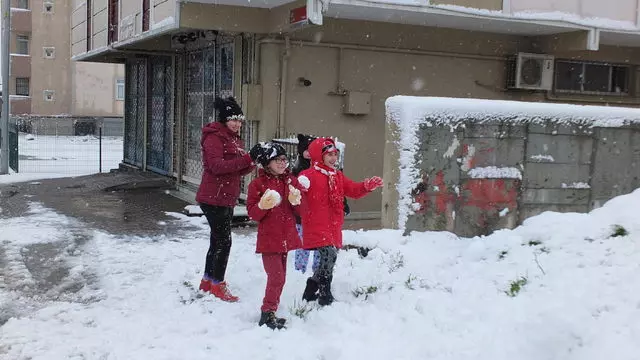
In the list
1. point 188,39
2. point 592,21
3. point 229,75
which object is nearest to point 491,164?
point 592,21

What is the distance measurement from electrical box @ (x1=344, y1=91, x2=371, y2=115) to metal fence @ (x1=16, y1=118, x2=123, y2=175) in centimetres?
1042

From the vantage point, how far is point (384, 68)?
1118 centimetres

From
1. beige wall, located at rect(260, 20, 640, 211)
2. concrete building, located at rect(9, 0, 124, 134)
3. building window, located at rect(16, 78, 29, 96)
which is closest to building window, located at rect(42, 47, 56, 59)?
concrete building, located at rect(9, 0, 124, 134)

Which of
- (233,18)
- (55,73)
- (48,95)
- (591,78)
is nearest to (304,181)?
(233,18)

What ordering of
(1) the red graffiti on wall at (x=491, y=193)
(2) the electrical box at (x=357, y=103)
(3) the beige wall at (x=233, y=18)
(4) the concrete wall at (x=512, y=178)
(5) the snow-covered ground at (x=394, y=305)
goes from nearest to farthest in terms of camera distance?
(5) the snow-covered ground at (x=394, y=305) → (4) the concrete wall at (x=512, y=178) → (1) the red graffiti on wall at (x=491, y=193) → (3) the beige wall at (x=233, y=18) → (2) the electrical box at (x=357, y=103)

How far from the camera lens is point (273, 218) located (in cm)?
Answer: 512

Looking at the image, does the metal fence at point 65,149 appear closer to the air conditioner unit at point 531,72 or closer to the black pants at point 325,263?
the air conditioner unit at point 531,72

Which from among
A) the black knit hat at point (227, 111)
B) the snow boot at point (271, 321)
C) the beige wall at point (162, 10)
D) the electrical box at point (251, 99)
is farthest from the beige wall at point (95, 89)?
the snow boot at point (271, 321)

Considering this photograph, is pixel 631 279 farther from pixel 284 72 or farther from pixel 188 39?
pixel 188 39

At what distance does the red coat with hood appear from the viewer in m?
5.34

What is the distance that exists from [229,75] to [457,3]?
409 centimetres

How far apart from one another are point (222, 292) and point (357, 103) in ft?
18.8

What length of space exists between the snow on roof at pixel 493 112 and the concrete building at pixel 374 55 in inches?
116

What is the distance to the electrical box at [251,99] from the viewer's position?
416 inches
